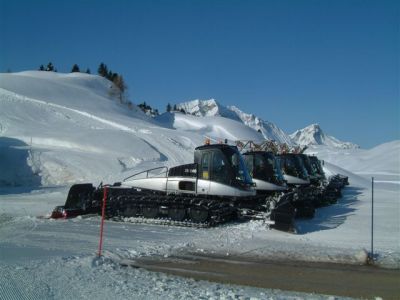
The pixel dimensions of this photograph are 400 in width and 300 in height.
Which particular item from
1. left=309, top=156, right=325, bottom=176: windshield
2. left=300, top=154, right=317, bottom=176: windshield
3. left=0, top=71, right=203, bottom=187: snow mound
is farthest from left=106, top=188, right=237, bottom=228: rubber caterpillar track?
left=309, top=156, right=325, bottom=176: windshield

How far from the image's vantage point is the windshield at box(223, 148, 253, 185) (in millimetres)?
16609

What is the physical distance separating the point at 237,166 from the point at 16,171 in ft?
58.8

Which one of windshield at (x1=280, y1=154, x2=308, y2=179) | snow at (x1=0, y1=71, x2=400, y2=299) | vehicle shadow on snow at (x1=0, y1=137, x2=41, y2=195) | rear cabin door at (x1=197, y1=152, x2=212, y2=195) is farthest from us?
vehicle shadow on snow at (x1=0, y1=137, x2=41, y2=195)

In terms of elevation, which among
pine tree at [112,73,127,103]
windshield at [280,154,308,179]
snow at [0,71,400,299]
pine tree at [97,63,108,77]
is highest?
pine tree at [97,63,108,77]

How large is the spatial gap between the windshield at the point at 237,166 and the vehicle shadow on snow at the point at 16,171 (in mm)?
13335

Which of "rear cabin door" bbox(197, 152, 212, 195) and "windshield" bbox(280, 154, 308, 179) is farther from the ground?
"windshield" bbox(280, 154, 308, 179)

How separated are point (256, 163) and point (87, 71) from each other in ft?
389

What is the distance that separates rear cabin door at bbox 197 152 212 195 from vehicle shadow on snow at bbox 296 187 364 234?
3116 mm

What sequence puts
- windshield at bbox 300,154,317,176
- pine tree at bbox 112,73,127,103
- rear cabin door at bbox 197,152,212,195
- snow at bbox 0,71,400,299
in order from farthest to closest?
pine tree at bbox 112,73,127,103
windshield at bbox 300,154,317,176
rear cabin door at bbox 197,152,212,195
snow at bbox 0,71,400,299

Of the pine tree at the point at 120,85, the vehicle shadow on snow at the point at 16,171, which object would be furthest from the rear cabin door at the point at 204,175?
the pine tree at the point at 120,85

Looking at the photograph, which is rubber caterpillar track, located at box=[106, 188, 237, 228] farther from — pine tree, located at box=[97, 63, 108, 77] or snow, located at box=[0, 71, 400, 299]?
pine tree, located at box=[97, 63, 108, 77]

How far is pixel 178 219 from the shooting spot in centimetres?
1595

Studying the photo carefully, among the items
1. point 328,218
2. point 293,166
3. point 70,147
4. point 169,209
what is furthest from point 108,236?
point 70,147

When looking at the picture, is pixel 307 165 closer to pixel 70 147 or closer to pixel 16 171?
pixel 16 171
